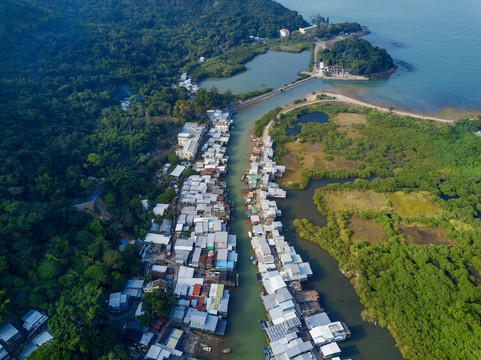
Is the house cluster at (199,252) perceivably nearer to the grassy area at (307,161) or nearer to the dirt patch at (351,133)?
the grassy area at (307,161)

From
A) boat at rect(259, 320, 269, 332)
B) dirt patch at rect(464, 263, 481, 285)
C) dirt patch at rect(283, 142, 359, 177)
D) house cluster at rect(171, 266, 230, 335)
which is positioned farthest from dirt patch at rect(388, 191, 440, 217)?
house cluster at rect(171, 266, 230, 335)

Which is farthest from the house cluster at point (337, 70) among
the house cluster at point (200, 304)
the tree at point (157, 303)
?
the tree at point (157, 303)

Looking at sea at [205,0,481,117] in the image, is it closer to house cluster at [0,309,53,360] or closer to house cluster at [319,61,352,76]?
house cluster at [319,61,352,76]

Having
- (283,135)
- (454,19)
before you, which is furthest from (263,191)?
(454,19)

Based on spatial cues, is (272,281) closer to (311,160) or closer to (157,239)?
(157,239)

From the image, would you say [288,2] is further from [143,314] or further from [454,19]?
[143,314]

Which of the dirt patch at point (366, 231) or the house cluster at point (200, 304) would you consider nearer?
the house cluster at point (200, 304)
